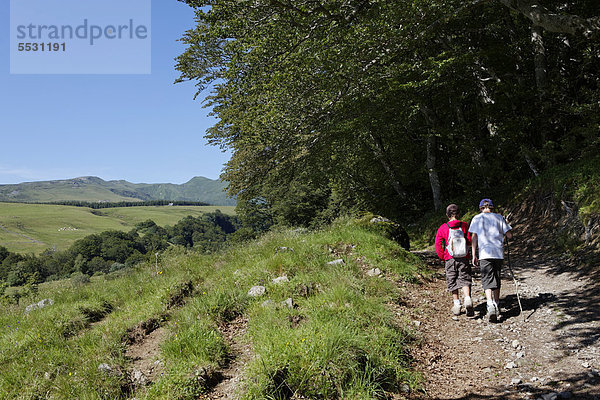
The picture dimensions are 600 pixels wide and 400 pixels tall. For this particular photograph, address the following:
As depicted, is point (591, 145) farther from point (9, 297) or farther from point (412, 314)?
point (9, 297)

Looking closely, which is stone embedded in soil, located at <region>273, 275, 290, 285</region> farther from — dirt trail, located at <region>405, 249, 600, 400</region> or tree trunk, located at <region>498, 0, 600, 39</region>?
tree trunk, located at <region>498, 0, 600, 39</region>

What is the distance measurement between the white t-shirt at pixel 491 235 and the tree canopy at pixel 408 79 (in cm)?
425

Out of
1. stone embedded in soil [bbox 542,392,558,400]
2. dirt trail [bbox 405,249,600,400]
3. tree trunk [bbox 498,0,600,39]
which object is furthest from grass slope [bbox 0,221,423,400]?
tree trunk [bbox 498,0,600,39]

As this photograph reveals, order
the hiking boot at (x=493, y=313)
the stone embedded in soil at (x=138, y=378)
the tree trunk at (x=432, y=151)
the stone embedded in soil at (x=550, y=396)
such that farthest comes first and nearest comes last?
the tree trunk at (x=432, y=151)
the hiking boot at (x=493, y=313)
the stone embedded in soil at (x=138, y=378)
the stone embedded in soil at (x=550, y=396)

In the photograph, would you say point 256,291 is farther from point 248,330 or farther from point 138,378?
point 138,378

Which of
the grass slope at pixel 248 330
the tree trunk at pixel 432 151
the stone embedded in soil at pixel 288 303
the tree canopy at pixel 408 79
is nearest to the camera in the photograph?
the grass slope at pixel 248 330

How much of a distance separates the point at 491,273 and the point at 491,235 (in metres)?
0.70

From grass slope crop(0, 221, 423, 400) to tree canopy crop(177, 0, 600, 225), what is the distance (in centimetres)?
489

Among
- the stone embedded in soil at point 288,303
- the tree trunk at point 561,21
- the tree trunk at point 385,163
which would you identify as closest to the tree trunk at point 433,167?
the tree trunk at point 385,163

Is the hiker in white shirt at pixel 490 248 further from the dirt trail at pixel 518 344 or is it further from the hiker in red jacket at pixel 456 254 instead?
the dirt trail at pixel 518 344

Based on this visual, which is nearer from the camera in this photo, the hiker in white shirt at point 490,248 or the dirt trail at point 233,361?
the dirt trail at point 233,361

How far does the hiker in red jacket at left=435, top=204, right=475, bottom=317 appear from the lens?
6.18 metres

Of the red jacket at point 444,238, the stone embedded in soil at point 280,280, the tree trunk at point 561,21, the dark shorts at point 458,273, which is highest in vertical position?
the tree trunk at point 561,21

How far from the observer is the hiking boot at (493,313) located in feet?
18.4
